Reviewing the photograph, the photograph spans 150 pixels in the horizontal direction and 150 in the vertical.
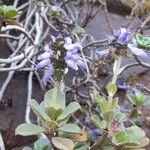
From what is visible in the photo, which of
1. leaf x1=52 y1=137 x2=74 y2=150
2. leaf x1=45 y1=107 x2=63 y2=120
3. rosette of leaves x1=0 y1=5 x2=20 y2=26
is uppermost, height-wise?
rosette of leaves x1=0 y1=5 x2=20 y2=26

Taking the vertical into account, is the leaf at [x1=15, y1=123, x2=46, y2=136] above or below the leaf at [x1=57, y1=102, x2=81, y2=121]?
below

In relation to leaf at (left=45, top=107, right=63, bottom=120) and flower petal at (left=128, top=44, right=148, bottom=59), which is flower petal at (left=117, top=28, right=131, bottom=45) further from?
leaf at (left=45, top=107, right=63, bottom=120)

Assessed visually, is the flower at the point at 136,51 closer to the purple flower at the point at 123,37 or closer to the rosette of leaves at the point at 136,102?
the purple flower at the point at 123,37

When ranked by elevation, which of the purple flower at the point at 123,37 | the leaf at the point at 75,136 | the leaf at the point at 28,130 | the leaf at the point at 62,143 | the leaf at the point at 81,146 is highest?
the purple flower at the point at 123,37

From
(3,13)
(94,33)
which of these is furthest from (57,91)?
(94,33)

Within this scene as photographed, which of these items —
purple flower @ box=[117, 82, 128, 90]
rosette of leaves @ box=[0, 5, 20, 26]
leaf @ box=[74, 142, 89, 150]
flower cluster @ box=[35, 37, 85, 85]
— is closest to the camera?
flower cluster @ box=[35, 37, 85, 85]

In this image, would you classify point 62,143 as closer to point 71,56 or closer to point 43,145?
point 43,145

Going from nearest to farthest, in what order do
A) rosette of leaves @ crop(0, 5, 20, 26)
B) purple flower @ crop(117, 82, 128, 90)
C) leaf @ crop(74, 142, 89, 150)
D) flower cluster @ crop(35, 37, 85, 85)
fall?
flower cluster @ crop(35, 37, 85, 85)
leaf @ crop(74, 142, 89, 150)
rosette of leaves @ crop(0, 5, 20, 26)
purple flower @ crop(117, 82, 128, 90)

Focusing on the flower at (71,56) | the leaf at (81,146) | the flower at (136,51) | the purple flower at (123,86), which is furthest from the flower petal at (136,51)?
the purple flower at (123,86)

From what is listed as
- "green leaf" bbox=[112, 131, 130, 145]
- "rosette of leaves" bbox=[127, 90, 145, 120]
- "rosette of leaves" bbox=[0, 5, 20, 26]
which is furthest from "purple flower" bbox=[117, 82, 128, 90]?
"green leaf" bbox=[112, 131, 130, 145]
